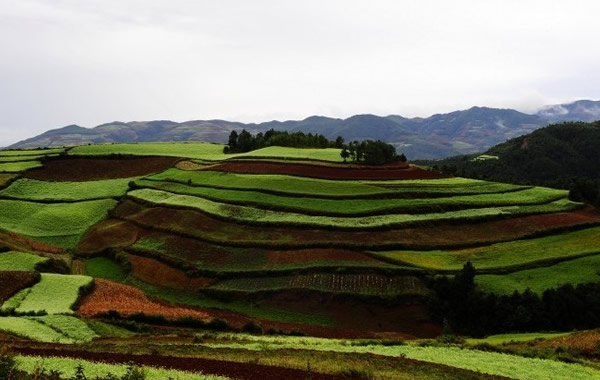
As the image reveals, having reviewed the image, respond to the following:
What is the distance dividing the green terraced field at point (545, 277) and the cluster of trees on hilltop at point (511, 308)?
54.6 inches

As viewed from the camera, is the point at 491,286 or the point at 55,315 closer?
the point at 55,315

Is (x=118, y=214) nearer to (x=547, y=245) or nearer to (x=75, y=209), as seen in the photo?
(x=75, y=209)

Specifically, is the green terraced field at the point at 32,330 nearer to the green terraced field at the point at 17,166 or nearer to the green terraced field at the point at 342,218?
the green terraced field at the point at 342,218

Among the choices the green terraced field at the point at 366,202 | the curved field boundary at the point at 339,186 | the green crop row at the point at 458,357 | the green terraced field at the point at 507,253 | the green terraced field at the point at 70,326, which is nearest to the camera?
the green crop row at the point at 458,357

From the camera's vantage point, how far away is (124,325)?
3903 centimetres

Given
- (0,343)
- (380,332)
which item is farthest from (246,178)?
(0,343)

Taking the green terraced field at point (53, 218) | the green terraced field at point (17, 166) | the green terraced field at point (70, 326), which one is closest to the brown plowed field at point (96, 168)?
the green terraced field at point (17, 166)

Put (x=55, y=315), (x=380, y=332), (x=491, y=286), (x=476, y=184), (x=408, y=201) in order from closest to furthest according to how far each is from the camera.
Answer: (x=55, y=315) < (x=380, y=332) < (x=491, y=286) < (x=408, y=201) < (x=476, y=184)

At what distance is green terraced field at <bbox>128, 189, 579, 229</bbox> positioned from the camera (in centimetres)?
6738

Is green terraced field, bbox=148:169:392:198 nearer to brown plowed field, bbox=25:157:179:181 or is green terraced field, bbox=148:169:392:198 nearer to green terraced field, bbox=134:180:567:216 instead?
green terraced field, bbox=134:180:567:216

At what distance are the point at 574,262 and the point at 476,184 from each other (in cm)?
3254

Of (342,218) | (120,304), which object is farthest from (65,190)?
(120,304)

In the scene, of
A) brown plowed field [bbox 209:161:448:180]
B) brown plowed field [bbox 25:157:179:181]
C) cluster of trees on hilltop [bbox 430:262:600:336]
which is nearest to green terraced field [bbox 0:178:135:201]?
A: brown plowed field [bbox 25:157:179:181]

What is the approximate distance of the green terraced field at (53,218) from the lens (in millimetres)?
74181
